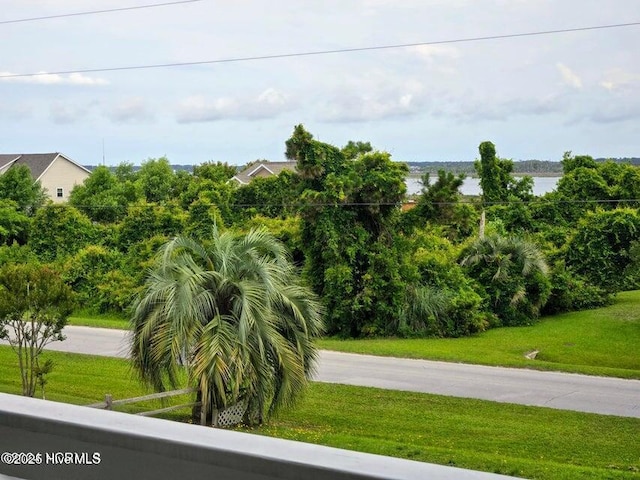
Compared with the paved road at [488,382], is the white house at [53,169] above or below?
above

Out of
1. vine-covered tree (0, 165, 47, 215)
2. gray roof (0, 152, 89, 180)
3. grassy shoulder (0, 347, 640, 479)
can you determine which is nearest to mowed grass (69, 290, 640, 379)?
grassy shoulder (0, 347, 640, 479)

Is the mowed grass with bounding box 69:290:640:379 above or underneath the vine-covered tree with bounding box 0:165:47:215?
underneath

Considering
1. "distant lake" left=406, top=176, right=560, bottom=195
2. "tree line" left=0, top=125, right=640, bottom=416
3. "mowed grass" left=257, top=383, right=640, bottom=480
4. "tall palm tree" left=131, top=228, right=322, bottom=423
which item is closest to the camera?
"mowed grass" left=257, top=383, right=640, bottom=480

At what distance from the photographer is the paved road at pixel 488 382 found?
18609 mm

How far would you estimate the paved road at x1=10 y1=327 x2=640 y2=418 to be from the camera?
18609 millimetres

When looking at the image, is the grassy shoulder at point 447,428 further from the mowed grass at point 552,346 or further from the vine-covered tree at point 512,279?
the vine-covered tree at point 512,279

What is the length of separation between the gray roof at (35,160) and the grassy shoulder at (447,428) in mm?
52785

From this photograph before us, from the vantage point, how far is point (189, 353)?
13.6 metres

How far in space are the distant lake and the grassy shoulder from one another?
1207 cm

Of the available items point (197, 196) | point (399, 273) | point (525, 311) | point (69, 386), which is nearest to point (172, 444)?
point (69, 386)

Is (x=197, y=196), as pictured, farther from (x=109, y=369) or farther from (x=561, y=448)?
(x=561, y=448)

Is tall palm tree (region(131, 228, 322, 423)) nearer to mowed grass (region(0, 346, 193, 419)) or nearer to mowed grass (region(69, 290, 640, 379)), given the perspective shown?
mowed grass (region(0, 346, 193, 419))

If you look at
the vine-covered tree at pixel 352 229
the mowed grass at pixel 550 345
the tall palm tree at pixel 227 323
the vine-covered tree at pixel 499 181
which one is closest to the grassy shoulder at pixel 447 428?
the tall palm tree at pixel 227 323

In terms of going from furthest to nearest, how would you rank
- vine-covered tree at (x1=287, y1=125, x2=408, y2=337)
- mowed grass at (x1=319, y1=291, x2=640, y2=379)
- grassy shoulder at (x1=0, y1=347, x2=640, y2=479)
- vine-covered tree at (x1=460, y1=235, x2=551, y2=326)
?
vine-covered tree at (x1=460, y1=235, x2=551, y2=326) < vine-covered tree at (x1=287, y1=125, x2=408, y2=337) < mowed grass at (x1=319, y1=291, x2=640, y2=379) < grassy shoulder at (x1=0, y1=347, x2=640, y2=479)
